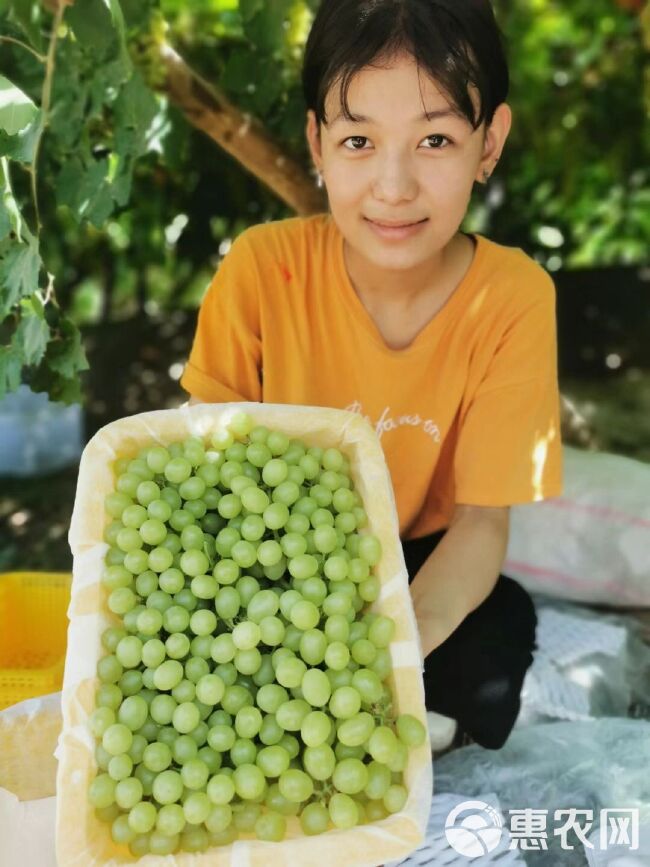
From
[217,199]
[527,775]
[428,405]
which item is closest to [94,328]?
[217,199]

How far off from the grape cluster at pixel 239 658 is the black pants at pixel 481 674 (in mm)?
579

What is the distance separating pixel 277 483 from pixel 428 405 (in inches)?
20.2

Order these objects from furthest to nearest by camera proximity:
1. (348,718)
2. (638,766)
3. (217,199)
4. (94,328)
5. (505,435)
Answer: (94,328), (217,199), (638,766), (505,435), (348,718)

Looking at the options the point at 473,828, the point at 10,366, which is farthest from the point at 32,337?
the point at 473,828

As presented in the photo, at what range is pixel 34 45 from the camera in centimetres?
155

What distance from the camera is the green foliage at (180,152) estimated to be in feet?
4.98

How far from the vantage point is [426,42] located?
1256 mm

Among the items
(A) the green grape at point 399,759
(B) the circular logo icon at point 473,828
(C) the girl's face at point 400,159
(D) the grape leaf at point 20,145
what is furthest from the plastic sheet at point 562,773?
(D) the grape leaf at point 20,145

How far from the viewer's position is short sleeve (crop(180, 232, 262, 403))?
5.19 feet

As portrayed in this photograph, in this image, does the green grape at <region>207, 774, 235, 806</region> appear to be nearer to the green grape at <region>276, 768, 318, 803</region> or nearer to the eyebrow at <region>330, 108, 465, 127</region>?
the green grape at <region>276, 768, 318, 803</region>

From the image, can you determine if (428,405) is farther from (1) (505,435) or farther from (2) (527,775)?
(2) (527,775)

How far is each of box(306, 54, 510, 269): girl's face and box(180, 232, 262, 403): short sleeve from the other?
246 mm

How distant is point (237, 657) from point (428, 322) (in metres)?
0.75

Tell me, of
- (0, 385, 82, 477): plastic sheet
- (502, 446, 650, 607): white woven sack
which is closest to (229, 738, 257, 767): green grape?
(502, 446, 650, 607): white woven sack
